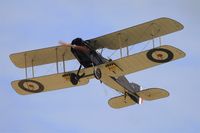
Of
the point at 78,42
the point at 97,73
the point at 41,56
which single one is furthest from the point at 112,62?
the point at 41,56

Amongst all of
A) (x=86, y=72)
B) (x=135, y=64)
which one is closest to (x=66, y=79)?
(x=86, y=72)

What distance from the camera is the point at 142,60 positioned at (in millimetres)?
31562

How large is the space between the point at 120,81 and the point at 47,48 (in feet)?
11.5

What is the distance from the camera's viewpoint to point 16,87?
3403cm

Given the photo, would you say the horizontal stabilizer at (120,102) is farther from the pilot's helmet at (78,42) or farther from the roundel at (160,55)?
the pilot's helmet at (78,42)

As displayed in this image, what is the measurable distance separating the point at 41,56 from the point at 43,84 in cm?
123

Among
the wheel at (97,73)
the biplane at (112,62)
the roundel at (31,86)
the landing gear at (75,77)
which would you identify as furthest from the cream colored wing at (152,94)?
the roundel at (31,86)

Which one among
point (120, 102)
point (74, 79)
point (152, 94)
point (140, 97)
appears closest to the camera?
point (74, 79)

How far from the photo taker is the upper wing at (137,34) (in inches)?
1225

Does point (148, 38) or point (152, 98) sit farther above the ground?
point (148, 38)

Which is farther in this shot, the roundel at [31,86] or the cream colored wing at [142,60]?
the roundel at [31,86]

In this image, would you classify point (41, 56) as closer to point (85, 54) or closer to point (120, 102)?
point (85, 54)

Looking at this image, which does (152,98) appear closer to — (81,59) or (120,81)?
(120,81)

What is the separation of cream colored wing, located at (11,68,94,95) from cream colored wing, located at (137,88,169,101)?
289cm
